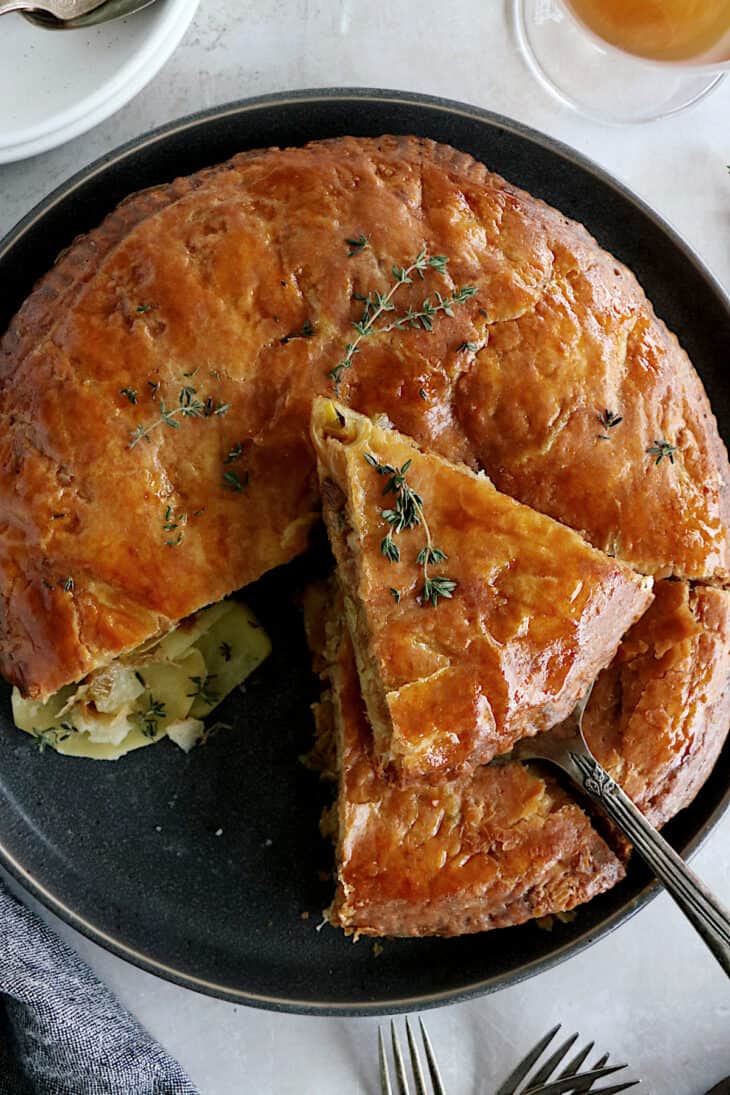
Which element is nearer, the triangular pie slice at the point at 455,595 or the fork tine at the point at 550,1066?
the triangular pie slice at the point at 455,595

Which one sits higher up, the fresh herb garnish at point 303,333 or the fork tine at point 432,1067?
the fresh herb garnish at point 303,333

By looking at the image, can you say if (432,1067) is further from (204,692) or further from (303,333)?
(303,333)

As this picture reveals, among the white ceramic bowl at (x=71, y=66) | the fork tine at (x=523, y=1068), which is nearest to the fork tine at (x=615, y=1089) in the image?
the fork tine at (x=523, y=1068)

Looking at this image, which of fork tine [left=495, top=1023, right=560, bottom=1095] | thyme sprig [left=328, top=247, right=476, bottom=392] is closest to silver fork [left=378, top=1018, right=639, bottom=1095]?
fork tine [left=495, top=1023, right=560, bottom=1095]

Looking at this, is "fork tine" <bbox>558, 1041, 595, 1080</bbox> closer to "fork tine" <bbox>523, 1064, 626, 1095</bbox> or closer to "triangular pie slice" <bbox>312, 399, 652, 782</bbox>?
"fork tine" <bbox>523, 1064, 626, 1095</bbox>

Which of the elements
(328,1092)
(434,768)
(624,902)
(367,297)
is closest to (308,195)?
(367,297)

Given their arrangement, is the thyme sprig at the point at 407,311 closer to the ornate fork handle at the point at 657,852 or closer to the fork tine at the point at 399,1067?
the ornate fork handle at the point at 657,852

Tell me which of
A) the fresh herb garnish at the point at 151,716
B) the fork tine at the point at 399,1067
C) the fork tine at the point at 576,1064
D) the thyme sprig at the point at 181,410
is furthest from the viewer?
the fork tine at the point at 576,1064
